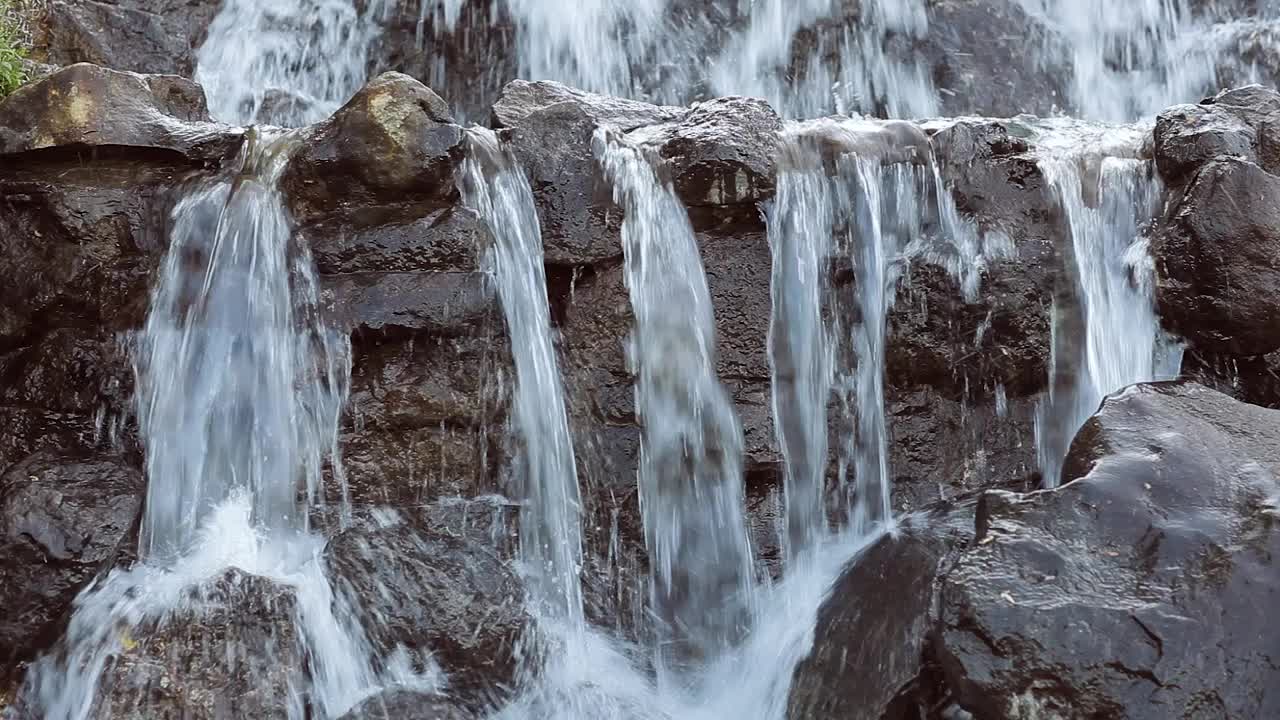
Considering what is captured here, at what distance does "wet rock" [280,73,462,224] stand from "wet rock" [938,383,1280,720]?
8.66 ft

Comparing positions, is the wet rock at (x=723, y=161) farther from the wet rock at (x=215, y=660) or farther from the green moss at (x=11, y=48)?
the green moss at (x=11, y=48)

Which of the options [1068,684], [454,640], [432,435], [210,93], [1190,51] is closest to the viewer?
[1068,684]

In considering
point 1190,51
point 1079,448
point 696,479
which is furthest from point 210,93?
point 1190,51

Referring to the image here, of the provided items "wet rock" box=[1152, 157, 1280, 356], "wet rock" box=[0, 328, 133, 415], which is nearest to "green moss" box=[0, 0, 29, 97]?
"wet rock" box=[0, 328, 133, 415]

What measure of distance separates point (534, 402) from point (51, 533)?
1.98 metres

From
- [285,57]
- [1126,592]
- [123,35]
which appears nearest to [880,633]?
[1126,592]

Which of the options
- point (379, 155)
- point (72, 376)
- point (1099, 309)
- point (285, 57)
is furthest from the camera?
point (285, 57)

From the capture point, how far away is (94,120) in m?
4.69

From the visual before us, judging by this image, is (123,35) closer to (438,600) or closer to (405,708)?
(438,600)

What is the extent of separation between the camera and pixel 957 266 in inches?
197

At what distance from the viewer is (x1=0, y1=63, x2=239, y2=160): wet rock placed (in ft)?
15.3

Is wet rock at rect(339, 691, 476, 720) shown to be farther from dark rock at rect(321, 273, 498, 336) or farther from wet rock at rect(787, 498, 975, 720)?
dark rock at rect(321, 273, 498, 336)

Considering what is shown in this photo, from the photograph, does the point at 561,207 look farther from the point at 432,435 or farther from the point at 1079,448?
the point at 1079,448

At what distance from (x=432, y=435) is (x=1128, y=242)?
11.3 feet
